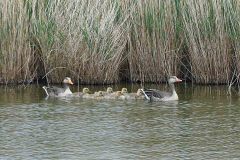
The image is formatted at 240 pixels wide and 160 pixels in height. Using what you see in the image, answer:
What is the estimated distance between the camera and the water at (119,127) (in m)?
11.4

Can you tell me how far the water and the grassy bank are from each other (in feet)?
2.96

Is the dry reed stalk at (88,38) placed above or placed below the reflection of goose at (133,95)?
above

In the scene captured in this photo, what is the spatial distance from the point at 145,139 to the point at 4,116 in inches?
122

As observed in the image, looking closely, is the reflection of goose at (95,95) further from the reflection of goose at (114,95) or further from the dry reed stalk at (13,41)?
the dry reed stalk at (13,41)

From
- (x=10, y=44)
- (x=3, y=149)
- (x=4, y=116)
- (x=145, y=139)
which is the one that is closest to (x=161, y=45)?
(x=10, y=44)

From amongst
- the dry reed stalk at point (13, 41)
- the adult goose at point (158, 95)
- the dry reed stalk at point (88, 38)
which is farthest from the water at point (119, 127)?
the dry reed stalk at point (88, 38)

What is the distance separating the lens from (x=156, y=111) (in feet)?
49.5

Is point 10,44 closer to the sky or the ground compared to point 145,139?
closer to the sky

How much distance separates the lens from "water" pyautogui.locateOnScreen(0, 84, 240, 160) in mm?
11352

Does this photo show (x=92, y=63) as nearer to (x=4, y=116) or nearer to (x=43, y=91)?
(x=43, y=91)

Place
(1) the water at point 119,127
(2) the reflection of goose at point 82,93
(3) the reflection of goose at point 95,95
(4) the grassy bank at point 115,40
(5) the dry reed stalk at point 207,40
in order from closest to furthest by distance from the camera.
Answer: (1) the water at point 119,127 → (3) the reflection of goose at point 95,95 → (2) the reflection of goose at point 82,93 → (5) the dry reed stalk at point 207,40 → (4) the grassy bank at point 115,40

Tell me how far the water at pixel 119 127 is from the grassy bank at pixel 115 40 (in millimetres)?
901

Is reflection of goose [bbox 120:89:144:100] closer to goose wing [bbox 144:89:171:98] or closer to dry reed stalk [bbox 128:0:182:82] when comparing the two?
goose wing [bbox 144:89:171:98]

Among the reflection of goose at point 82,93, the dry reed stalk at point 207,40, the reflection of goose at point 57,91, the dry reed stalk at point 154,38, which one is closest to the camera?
the reflection of goose at point 82,93
